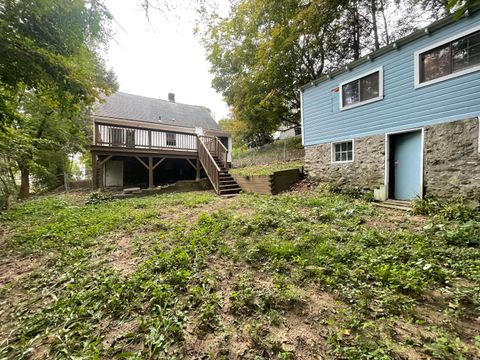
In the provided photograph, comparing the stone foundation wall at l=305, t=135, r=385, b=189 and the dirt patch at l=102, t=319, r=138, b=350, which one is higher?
the stone foundation wall at l=305, t=135, r=385, b=189

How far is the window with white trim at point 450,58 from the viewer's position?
425cm

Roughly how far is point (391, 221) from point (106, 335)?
190 inches

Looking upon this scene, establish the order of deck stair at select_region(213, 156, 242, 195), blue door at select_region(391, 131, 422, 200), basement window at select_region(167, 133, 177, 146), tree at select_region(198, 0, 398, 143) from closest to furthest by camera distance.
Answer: blue door at select_region(391, 131, 422, 200)
deck stair at select_region(213, 156, 242, 195)
tree at select_region(198, 0, 398, 143)
basement window at select_region(167, 133, 177, 146)

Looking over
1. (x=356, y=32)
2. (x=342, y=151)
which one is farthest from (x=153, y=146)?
(x=356, y=32)

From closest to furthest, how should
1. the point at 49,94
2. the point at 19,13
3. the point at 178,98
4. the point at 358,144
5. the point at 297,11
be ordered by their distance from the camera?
the point at 19,13, the point at 49,94, the point at 358,144, the point at 297,11, the point at 178,98

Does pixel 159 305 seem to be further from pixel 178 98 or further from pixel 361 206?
pixel 178 98

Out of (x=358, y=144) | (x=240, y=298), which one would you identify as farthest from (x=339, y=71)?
(x=240, y=298)

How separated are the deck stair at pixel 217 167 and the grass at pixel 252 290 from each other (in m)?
4.55

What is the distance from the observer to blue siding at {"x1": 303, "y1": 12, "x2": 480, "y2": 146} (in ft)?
14.5

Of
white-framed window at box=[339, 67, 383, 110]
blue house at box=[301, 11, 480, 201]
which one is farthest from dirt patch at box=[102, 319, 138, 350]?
white-framed window at box=[339, 67, 383, 110]

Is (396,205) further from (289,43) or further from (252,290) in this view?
(289,43)

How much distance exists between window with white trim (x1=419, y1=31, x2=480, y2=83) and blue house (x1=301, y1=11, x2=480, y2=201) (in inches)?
0.6

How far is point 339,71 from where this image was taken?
6.81m

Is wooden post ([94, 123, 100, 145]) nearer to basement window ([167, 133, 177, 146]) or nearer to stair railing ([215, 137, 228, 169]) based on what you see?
basement window ([167, 133, 177, 146])
